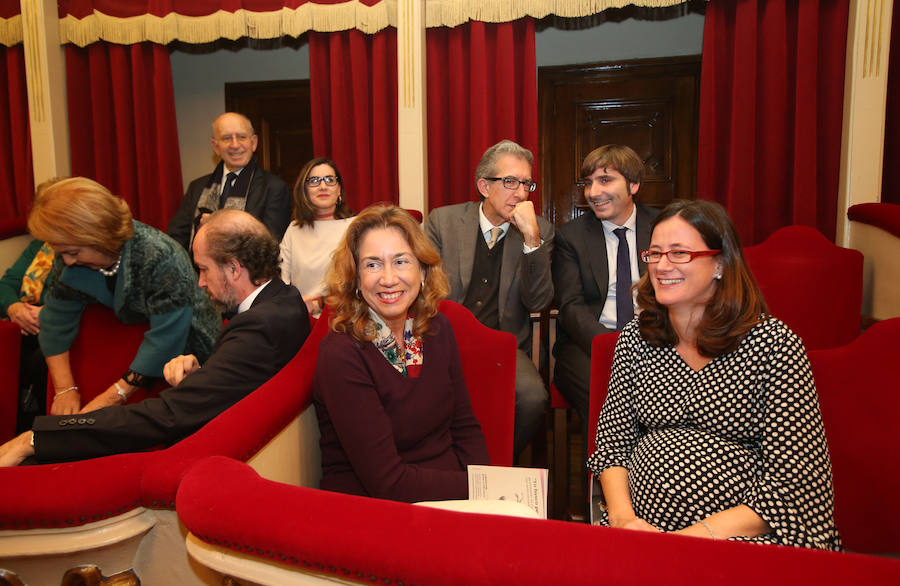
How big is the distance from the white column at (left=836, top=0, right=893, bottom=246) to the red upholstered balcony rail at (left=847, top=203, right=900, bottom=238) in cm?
13

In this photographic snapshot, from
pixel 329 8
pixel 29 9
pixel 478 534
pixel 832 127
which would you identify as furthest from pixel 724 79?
pixel 29 9

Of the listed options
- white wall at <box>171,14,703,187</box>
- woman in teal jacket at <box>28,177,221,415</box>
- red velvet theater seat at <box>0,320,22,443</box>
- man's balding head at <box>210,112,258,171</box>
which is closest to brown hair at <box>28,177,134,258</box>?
woman in teal jacket at <box>28,177,221,415</box>

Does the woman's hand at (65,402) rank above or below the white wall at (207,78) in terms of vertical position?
below

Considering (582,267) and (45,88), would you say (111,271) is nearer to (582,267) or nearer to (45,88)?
(582,267)

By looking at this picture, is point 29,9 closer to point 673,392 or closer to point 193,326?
point 193,326

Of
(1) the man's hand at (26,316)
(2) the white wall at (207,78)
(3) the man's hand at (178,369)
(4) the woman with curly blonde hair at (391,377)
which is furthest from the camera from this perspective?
(2) the white wall at (207,78)

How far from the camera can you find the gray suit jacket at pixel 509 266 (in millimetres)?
2139

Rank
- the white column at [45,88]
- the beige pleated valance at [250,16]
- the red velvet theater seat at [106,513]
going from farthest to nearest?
the white column at [45,88] → the beige pleated valance at [250,16] → the red velvet theater seat at [106,513]

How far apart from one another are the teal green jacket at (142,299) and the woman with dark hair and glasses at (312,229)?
35.2 inches

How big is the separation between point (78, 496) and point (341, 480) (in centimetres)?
49

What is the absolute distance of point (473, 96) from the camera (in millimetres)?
3049

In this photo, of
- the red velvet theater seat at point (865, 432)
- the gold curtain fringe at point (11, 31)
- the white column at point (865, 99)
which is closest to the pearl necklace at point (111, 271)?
the red velvet theater seat at point (865, 432)

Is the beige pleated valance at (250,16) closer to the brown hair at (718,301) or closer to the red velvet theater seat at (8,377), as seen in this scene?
the brown hair at (718,301)

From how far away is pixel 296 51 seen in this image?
12.7ft
